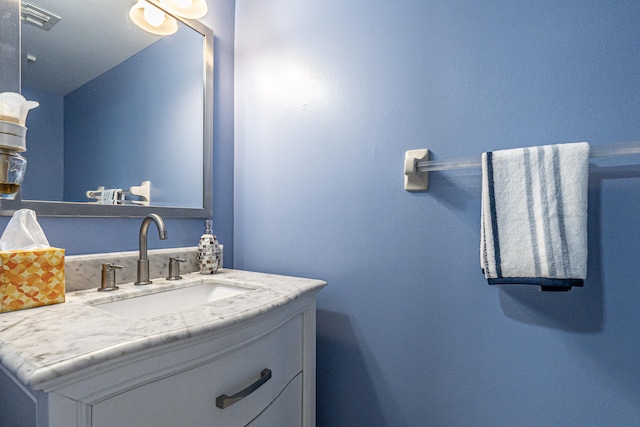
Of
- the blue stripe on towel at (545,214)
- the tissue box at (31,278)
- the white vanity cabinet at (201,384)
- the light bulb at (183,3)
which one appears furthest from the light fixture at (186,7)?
the blue stripe on towel at (545,214)

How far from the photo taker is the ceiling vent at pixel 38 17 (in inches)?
32.4

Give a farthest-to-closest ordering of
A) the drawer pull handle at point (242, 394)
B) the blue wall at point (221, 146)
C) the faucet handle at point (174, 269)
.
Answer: the blue wall at point (221, 146) → the faucet handle at point (174, 269) → the drawer pull handle at point (242, 394)

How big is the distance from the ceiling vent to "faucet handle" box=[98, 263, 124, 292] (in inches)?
25.7

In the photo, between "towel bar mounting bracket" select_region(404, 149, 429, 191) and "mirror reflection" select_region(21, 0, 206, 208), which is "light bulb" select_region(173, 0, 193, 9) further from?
"towel bar mounting bracket" select_region(404, 149, 429, 191)

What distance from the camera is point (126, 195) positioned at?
3.32 ft

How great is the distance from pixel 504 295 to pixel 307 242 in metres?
0.63

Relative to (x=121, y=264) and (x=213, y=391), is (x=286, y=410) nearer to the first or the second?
(x=213, y=391)

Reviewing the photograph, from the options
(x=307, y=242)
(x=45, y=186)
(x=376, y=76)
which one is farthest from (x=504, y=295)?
(x=45, y=186)

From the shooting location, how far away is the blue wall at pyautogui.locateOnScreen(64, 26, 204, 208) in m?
0.91

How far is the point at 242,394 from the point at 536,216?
77 cm

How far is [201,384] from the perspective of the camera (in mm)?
600

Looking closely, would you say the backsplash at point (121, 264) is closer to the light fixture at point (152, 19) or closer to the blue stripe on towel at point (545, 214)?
the light fixture at point (152, 19)

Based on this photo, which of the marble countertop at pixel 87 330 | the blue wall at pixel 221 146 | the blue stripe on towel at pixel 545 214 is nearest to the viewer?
the marble countertop at pixel 87 330

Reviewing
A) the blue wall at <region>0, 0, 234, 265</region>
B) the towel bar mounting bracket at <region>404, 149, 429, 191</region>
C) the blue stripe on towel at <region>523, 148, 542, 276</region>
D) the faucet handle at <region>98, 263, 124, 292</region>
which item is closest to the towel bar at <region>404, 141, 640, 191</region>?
the towel bar mounting bracket at <region>404, 149, 429, 191</region>
